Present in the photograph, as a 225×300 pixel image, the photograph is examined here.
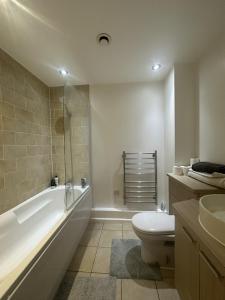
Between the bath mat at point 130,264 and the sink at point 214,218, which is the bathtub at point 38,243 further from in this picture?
the sink at point 214,218

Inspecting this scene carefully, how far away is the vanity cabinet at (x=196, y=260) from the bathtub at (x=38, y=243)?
3.09ft

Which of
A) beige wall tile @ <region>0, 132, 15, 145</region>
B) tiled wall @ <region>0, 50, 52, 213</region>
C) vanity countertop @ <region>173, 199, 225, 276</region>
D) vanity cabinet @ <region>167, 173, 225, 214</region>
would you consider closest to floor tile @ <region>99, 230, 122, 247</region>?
vanity cabinet @ <region>167, 173, 225, 214</region>

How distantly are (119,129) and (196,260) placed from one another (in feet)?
6.49

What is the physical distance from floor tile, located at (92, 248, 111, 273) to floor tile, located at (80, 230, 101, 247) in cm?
16

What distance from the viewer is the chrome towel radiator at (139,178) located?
251 centimetres

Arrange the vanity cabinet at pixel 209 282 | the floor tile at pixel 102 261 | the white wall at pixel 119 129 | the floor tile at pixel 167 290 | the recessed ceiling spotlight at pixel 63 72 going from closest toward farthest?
1. the vanity cabinet at pixel 209 282
2. the floor tile at pixel 167 290
3. the floor tile at pixel 102 261
4. the recessed ceiling spotlight at pixel 63 72
5. the white wall at pixel 119 129

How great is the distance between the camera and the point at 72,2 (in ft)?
3.60

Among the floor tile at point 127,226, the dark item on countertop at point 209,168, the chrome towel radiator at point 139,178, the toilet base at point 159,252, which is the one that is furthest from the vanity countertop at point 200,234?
the floor tile at point 127,226

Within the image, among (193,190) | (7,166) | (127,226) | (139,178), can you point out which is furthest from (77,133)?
(193,190)

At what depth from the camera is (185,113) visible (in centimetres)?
195

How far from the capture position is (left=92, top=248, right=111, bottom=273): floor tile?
5.21ft

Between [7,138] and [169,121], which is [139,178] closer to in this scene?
[169,121]

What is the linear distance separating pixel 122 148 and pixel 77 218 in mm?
1262

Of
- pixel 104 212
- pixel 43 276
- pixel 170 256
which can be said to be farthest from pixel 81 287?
pixel 104 212
